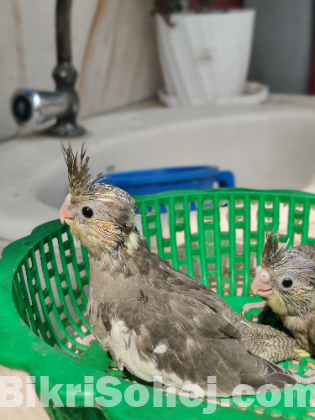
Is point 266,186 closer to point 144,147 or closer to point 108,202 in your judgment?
point 144,147

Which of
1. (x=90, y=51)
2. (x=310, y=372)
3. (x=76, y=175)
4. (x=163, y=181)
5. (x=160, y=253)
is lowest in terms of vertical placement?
(x=310, y=372)

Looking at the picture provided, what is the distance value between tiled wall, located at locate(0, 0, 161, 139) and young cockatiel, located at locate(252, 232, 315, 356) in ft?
3.12

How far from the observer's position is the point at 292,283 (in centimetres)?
82

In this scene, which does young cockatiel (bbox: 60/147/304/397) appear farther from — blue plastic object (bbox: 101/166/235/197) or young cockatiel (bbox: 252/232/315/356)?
blue plastic object (bbox: 101/166/235/197)

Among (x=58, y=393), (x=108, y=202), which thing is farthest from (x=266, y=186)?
(x=58, y=393)

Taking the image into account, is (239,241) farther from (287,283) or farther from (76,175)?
(76,175)

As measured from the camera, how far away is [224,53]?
1.77 metres

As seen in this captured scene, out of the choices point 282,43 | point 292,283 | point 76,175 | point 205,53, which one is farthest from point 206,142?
point 282,43

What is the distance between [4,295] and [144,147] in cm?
99

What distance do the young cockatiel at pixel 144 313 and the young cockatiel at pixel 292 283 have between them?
14 cm

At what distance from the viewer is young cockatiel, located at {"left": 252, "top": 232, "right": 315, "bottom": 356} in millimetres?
811

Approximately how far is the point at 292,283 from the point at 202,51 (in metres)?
1.18

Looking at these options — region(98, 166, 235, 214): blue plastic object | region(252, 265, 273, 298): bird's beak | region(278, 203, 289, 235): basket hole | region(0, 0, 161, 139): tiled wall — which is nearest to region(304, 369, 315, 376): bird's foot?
region(252, 265, 273, 298): bird's beak

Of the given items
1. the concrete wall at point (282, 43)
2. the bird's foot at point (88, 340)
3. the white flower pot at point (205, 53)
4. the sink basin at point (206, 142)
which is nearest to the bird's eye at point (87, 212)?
the bird's foot at point (88, 340)
